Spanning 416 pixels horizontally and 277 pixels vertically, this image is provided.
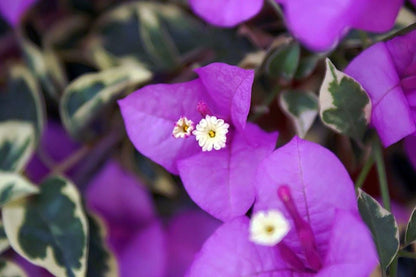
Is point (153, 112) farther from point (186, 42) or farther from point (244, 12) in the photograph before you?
point (186, 42)

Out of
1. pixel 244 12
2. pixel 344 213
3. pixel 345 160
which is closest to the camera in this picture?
pixel 344 213

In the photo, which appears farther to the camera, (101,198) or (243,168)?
(101,198)

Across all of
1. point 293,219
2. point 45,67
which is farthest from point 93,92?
point 293,219

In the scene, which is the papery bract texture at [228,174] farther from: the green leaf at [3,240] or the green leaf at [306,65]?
the green leaf at [3,240]

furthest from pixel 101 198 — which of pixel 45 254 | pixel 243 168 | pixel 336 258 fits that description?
pixel 336 258

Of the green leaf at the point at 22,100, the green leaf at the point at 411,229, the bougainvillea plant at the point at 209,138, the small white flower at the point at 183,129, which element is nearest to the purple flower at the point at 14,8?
the bougainvillea plant at the point at 209,138

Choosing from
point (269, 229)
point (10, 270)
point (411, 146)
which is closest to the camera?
point (269, 229)

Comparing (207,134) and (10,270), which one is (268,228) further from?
(10,270)

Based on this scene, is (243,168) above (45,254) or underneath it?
above
